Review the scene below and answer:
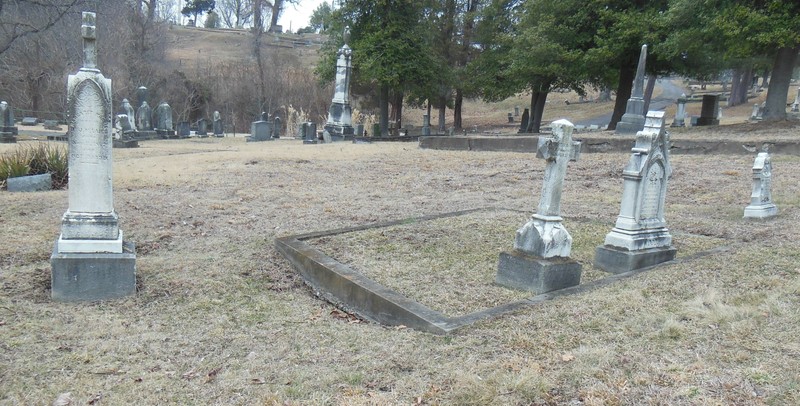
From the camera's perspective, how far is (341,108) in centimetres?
2411

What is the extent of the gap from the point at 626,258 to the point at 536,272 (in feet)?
4.03

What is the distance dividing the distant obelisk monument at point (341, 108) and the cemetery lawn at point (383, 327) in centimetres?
1510

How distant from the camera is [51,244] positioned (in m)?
6.26

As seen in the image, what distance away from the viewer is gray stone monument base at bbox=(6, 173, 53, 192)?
962cm

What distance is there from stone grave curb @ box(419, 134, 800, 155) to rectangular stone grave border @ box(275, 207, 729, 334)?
838 cm

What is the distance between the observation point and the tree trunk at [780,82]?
1730 cm

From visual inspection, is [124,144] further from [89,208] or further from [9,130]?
[89,208]

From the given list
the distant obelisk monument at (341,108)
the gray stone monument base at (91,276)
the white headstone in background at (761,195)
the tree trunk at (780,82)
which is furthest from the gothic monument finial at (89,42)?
the tree trunk at (780,82)

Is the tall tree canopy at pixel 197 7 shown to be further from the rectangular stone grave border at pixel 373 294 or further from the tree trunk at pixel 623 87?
the rectangular stone grave border at pixel 373 294

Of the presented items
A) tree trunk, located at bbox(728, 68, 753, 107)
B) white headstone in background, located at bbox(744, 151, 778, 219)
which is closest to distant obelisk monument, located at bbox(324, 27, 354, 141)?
white headstone in background, located at bbox(744, 151, 778, 219)

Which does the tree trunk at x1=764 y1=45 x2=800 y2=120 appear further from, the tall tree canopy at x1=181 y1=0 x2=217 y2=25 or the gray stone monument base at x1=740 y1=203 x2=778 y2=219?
the tall tree canopy at x1=181 y1=0 x2=217 y2=25

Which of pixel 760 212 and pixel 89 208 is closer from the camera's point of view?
pixel 89 208

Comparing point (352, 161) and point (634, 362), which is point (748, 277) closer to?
point (634, 362)

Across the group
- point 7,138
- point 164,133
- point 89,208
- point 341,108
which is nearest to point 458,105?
point 341,108
